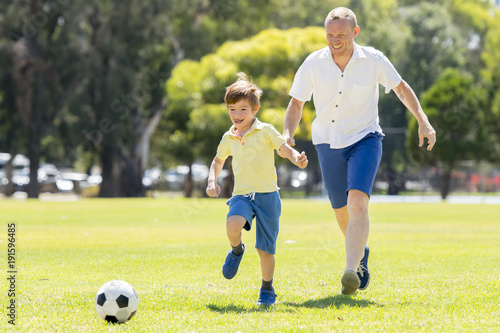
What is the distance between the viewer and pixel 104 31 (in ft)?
139

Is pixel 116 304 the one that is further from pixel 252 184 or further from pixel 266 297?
pixel 252 184

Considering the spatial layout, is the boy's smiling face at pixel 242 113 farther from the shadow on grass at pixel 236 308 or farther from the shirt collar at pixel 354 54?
the shadow on grass at pixel 236 308

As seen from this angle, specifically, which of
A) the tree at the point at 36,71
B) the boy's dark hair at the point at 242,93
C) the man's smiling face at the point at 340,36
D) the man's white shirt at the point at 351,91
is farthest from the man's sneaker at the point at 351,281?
the tree at the point at 36,71

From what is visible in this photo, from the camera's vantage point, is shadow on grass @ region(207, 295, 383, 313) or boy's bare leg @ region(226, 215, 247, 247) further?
boy's bare leg @ region(226, 215, 247, 247)

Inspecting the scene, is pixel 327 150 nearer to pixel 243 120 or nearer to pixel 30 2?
pixel 243 120

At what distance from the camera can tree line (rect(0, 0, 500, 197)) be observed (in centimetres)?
4053

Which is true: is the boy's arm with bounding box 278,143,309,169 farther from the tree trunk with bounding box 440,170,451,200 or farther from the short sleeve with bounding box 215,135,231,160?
the tree trunk with bounding box 440,170,451,200

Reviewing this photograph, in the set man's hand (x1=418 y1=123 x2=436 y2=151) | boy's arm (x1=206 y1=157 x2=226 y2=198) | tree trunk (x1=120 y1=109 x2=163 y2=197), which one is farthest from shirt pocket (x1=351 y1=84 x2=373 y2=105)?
tree trunk (x1=120 y1=109 x2=163 y2=197)

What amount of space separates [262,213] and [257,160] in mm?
411

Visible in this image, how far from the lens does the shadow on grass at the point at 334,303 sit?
5.82m

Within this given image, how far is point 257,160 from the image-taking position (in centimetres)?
630

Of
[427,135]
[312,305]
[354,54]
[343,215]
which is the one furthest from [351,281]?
[354,54]

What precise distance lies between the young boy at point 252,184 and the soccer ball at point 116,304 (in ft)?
3.94

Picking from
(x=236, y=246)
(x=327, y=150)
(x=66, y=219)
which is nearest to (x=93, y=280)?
(x=236, y=246)
